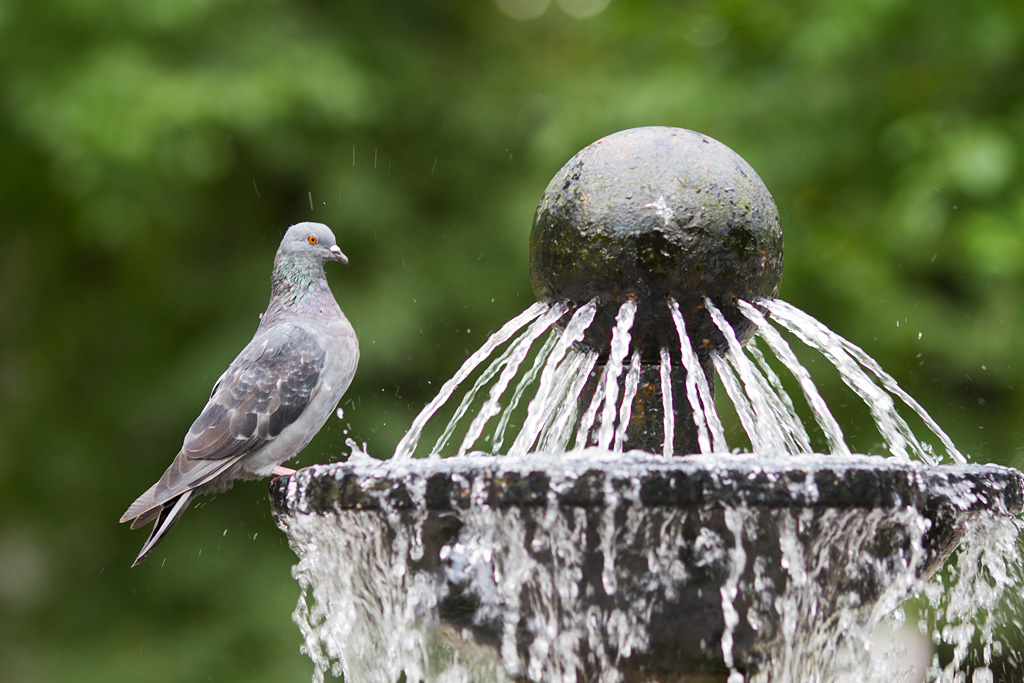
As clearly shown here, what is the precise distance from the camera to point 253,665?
266 inches

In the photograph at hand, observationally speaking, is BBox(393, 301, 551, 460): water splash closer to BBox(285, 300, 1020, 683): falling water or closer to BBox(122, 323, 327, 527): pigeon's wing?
BBox(285, 300, 1020, 683): falling water

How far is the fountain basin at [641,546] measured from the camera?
1909 mm

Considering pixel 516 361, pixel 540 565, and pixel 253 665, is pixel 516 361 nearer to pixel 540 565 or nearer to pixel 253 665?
pixel 540 565

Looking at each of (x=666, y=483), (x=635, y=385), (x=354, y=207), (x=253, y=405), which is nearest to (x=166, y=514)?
(x=253, y=405)

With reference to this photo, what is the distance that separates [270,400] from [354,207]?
353 cm

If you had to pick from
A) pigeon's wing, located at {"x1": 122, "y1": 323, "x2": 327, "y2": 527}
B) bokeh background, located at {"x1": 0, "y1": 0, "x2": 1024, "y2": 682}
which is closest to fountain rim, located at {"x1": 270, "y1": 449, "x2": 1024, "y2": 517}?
pigeon's wing, located at {"x1": 122, "y1": 323, "x2": 327, "y2": 527}

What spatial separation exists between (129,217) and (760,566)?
505 cm

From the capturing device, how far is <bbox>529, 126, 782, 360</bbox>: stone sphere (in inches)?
Answer: 101

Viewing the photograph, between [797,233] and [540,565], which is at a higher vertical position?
[797,233]

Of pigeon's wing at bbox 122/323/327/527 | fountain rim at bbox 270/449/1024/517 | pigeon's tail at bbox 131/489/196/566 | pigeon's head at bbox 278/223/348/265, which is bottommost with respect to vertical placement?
pigeon's tail at bbox 131/489/196/566

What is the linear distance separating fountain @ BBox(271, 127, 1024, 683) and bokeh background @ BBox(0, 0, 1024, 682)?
274 centimetres

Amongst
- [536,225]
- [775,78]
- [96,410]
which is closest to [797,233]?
[775,78]

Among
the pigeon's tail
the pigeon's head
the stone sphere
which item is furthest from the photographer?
the pigeon's head

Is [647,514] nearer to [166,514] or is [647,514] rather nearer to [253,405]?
[253,405]
